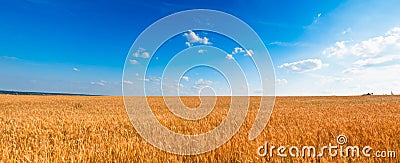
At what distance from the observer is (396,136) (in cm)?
623

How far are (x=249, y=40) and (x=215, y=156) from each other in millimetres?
5254

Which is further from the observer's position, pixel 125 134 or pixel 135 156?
pixel 125 134

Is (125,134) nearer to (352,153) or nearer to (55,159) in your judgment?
(55,159)

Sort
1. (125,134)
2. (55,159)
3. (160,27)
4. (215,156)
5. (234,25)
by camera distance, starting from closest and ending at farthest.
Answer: (55,159) < (215,156) < (125,134) < (160,27) < (234,25)

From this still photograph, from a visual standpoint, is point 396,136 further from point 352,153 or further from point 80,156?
point 80,156

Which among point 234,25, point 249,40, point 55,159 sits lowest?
point 55,159

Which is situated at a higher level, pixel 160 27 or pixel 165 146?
pixel 160 27

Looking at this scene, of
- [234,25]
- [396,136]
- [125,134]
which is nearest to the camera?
[396,136]

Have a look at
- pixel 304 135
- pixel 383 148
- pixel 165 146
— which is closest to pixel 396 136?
pixel 383 148

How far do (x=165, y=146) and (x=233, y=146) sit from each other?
4.97 ft

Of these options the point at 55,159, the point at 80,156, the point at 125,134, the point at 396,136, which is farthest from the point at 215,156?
the point at 396,136

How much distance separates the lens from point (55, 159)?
4.49 m

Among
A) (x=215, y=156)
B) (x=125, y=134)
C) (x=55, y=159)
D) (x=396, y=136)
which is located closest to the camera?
(x=55, y=159)

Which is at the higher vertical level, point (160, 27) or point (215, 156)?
point (160, 27)
